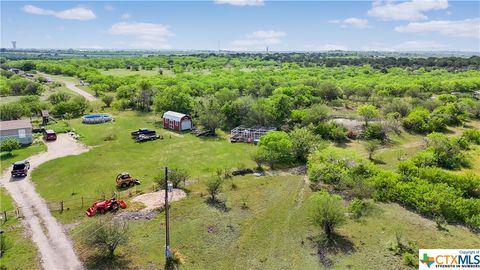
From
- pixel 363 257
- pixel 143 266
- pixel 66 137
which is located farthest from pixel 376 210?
pixel 66 137

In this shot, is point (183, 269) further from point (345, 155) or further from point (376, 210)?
point (345, 155)

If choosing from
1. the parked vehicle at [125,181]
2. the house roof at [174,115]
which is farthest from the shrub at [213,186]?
the house roof at [174,115]

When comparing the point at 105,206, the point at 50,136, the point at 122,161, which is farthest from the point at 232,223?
the point at 50,136

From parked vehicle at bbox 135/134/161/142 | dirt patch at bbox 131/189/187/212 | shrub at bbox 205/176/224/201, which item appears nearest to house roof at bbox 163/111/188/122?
parked vehicle at bbox 135/134/161/142

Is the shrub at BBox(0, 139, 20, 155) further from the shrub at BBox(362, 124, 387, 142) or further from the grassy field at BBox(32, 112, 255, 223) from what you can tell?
the shrub at BBox(362, 124, 387, 142)

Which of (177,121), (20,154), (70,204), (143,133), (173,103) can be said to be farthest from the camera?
(173,103)

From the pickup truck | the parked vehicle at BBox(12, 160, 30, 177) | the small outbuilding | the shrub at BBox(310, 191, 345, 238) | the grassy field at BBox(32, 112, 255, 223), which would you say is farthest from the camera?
the pickup truck

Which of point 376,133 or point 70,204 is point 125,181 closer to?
point 70,204
